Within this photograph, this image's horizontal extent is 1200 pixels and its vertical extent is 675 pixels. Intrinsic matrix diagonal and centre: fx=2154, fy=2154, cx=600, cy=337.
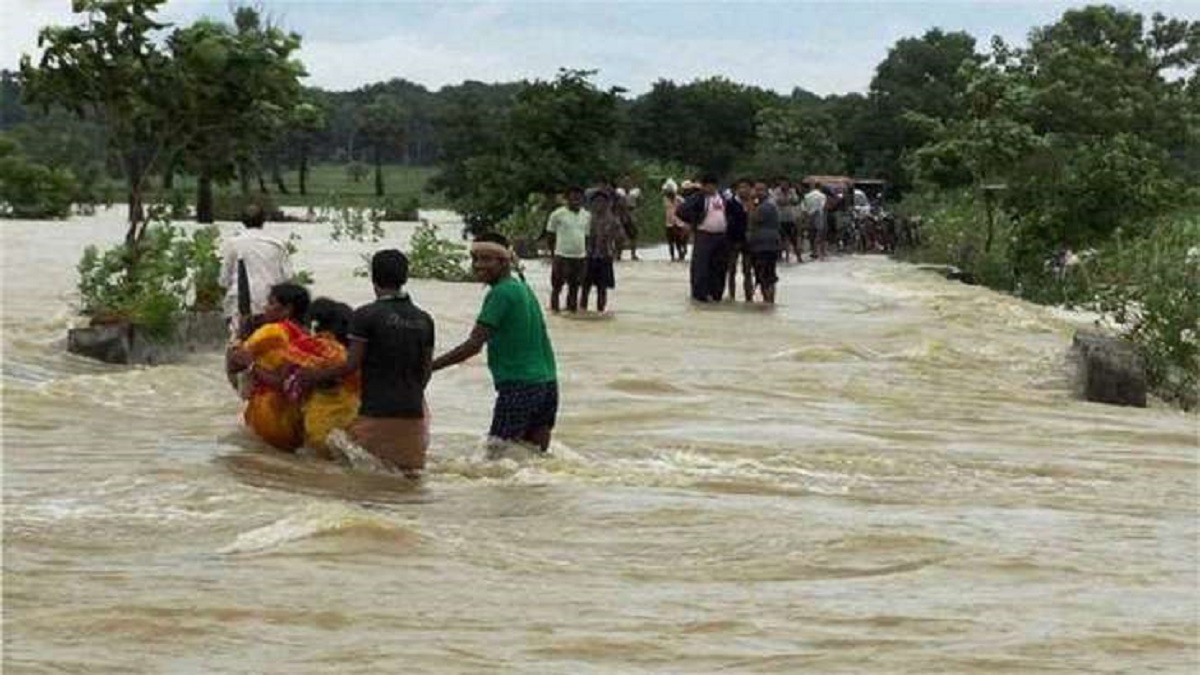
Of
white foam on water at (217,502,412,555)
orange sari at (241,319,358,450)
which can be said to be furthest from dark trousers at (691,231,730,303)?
white foam on water at (217,502,412,555)

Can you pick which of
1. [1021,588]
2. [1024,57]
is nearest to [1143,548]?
[1021,588]

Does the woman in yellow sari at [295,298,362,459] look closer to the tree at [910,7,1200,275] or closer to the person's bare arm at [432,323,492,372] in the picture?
the person's bare arm at [432,323,492,372]

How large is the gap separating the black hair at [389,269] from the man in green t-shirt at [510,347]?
41cm

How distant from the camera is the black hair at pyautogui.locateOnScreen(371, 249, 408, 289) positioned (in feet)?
32.5

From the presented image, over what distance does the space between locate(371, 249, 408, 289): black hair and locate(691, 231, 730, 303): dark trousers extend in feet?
44.0

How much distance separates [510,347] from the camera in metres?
10.3

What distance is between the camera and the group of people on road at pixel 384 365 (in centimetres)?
996

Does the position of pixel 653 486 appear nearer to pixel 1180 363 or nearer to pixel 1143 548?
pixel 1143 548

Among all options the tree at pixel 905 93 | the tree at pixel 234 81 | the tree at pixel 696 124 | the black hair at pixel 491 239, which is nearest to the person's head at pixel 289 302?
the black hair at pixel 491 239

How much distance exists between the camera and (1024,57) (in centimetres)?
5294

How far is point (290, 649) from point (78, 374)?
30.0ft

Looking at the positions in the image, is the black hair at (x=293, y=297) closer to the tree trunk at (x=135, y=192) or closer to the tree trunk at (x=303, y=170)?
the tree trunk at (x=135, y=192)

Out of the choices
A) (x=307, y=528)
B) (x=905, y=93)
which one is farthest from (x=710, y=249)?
(x=905, y=93)

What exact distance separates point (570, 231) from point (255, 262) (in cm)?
808
